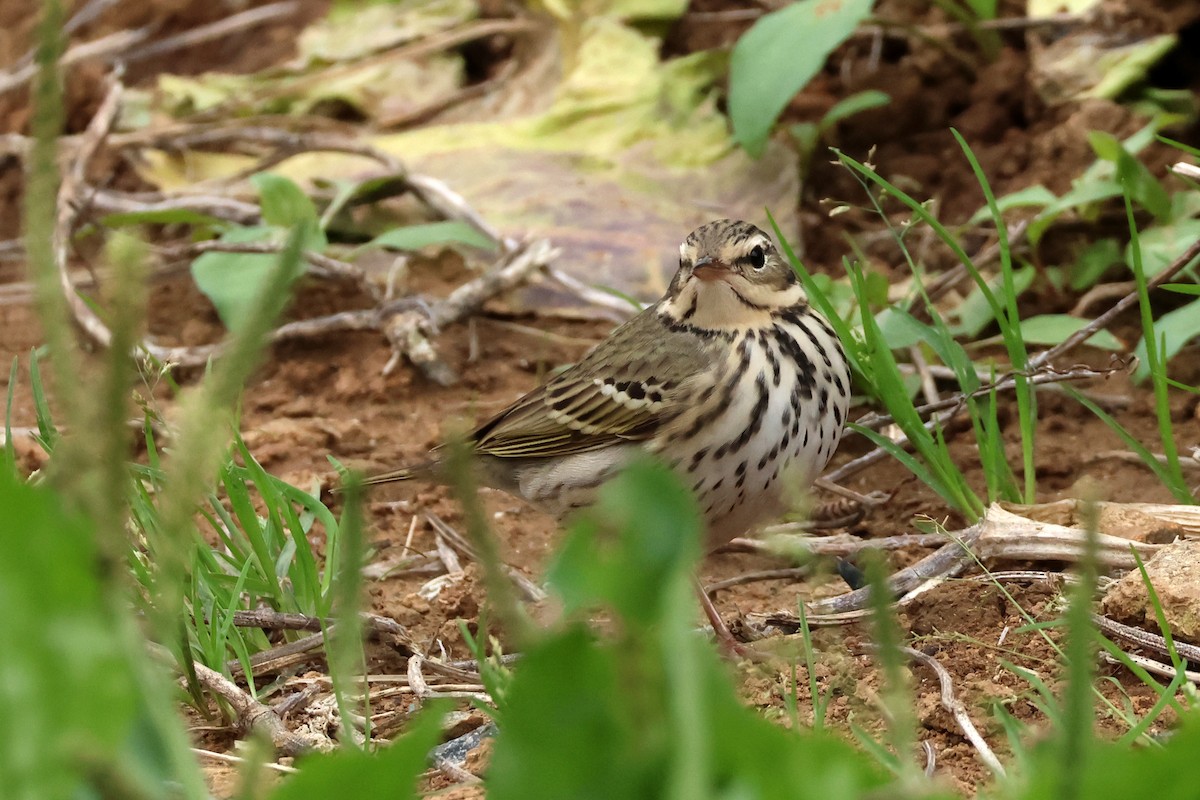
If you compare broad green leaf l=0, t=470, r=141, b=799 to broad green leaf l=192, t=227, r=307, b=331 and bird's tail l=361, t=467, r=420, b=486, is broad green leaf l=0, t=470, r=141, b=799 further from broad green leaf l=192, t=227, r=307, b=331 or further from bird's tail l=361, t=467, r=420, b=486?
broad green leaf l=192, t=227, r=307, b=331

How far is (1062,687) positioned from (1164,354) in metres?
1.10

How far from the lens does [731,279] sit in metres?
4.14

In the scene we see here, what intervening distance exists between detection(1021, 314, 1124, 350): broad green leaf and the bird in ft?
2.45

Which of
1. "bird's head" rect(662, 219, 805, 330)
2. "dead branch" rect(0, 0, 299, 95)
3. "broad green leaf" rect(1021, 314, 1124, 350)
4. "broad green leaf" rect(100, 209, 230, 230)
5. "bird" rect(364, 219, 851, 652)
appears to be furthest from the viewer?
"dead branch" rect(0, 0, 299, 95)

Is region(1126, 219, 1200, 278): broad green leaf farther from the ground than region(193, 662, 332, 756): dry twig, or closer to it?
closer to it

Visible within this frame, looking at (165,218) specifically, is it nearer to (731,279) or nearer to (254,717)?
(731,279)

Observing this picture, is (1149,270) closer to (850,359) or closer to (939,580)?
(850,359)

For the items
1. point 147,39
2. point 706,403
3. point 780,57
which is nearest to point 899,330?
point 706,403

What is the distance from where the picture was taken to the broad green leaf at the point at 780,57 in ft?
18.4

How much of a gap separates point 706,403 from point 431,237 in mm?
2111

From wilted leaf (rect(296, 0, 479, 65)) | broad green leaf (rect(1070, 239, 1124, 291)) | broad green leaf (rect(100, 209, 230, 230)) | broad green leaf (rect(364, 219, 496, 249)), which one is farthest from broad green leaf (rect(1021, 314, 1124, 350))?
wilted leaf (rect(296, 0, 479, 65))

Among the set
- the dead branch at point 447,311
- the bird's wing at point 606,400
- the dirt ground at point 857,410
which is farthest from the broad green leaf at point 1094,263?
the dead branch at point 447,311

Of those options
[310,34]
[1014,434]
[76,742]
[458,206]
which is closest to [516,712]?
[76,742]

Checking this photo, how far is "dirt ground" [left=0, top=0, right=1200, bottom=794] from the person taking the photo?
317cm
